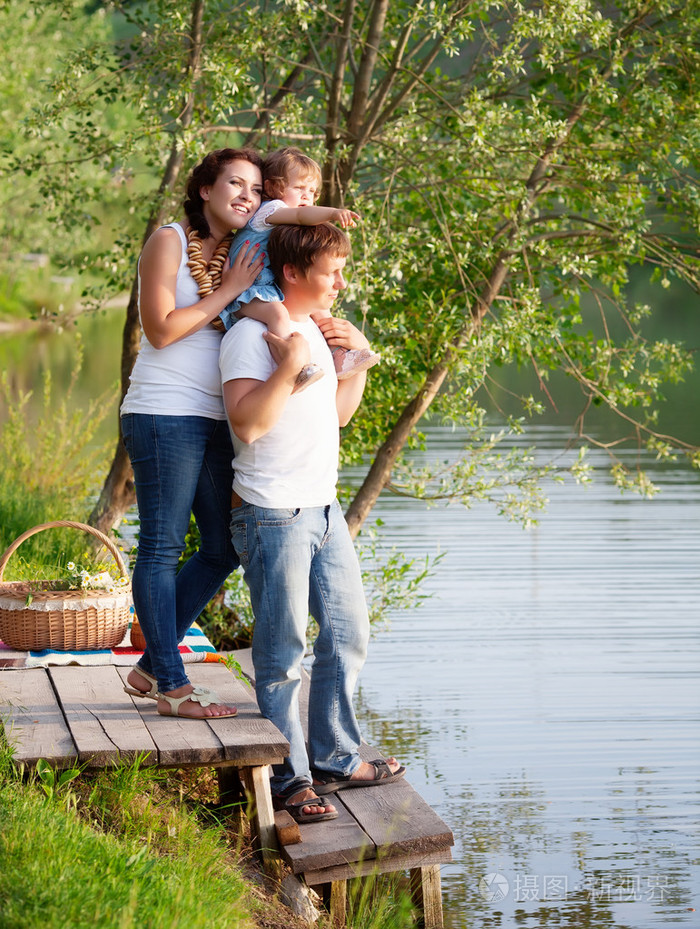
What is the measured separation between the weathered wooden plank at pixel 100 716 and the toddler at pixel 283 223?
1050 millimetres

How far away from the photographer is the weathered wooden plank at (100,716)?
10.6ft

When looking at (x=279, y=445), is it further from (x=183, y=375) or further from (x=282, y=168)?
(x=282, y=168)

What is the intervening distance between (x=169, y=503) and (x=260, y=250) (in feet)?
2.40

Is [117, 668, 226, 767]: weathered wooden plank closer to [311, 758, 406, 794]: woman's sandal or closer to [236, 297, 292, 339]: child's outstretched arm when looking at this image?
[311, 758, 406, 794]: woman's sandal

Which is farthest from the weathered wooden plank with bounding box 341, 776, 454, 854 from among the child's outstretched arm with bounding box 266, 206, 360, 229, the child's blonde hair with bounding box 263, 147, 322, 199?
the child's blonde hair with bounding box 263, 147, 322, 199

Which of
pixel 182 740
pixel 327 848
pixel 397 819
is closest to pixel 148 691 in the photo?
pixel 182 740

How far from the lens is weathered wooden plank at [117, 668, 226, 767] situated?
10.7ft

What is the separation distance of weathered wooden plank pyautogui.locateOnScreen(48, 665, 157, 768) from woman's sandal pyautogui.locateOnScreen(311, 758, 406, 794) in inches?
21.8

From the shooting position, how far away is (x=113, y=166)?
6.56 meters

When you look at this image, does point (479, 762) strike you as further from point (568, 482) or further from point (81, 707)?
point (568, 482)

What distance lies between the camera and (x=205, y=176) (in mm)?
3467

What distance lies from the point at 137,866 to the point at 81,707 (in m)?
0.95

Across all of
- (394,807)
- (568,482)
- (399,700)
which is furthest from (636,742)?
(568,482)

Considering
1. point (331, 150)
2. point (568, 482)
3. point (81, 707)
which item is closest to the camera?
point (81, 707)
